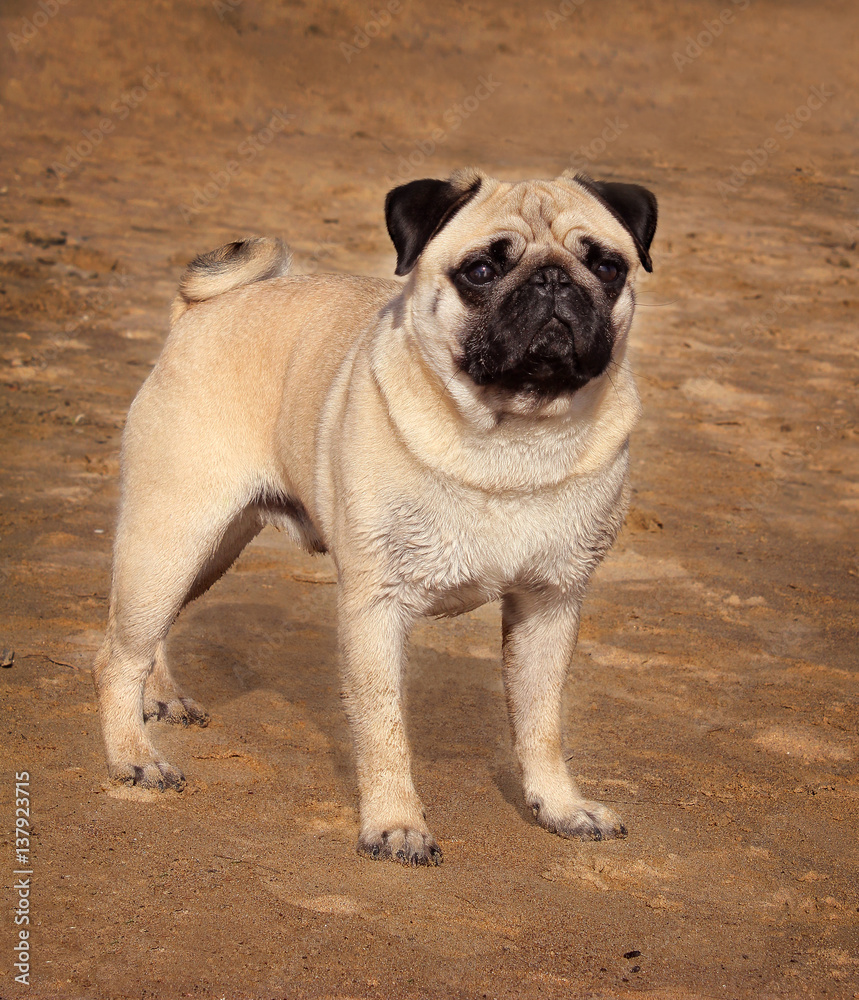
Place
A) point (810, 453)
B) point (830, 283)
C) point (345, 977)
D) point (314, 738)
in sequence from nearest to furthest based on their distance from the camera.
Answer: point (345, 977), point (314, 738), point (810, 453), point (830, 283)

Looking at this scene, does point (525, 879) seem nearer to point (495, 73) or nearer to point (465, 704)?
point (465, 704)

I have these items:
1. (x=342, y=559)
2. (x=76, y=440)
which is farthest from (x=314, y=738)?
(x=76, y=440)

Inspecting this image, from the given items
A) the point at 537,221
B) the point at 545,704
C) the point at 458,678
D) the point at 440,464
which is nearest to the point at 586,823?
the point at 545,704

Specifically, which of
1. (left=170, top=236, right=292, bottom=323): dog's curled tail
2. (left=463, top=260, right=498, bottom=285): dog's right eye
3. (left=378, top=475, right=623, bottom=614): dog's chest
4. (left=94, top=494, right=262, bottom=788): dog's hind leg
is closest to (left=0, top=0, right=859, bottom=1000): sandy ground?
(left=94, top=494, right=262, bottom=788): dog's hind leg

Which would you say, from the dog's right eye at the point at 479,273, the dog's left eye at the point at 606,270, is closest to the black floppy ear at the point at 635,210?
the dog's left eye at the point at 606,270

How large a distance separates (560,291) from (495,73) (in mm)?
17396

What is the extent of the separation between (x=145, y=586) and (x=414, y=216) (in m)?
1.58

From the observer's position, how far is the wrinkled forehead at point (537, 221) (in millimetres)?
3525

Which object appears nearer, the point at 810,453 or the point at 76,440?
the point at 76,440

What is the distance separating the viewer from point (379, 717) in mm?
3521

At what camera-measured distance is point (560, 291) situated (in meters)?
3.41

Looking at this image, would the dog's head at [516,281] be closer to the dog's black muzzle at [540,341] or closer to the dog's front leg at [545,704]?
the dog's black muzzle at [540,341]

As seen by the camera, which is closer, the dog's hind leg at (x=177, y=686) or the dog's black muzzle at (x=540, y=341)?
the dog's black muzzle at (x=540, y=341)

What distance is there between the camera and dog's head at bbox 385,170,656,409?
3371 millimetres
